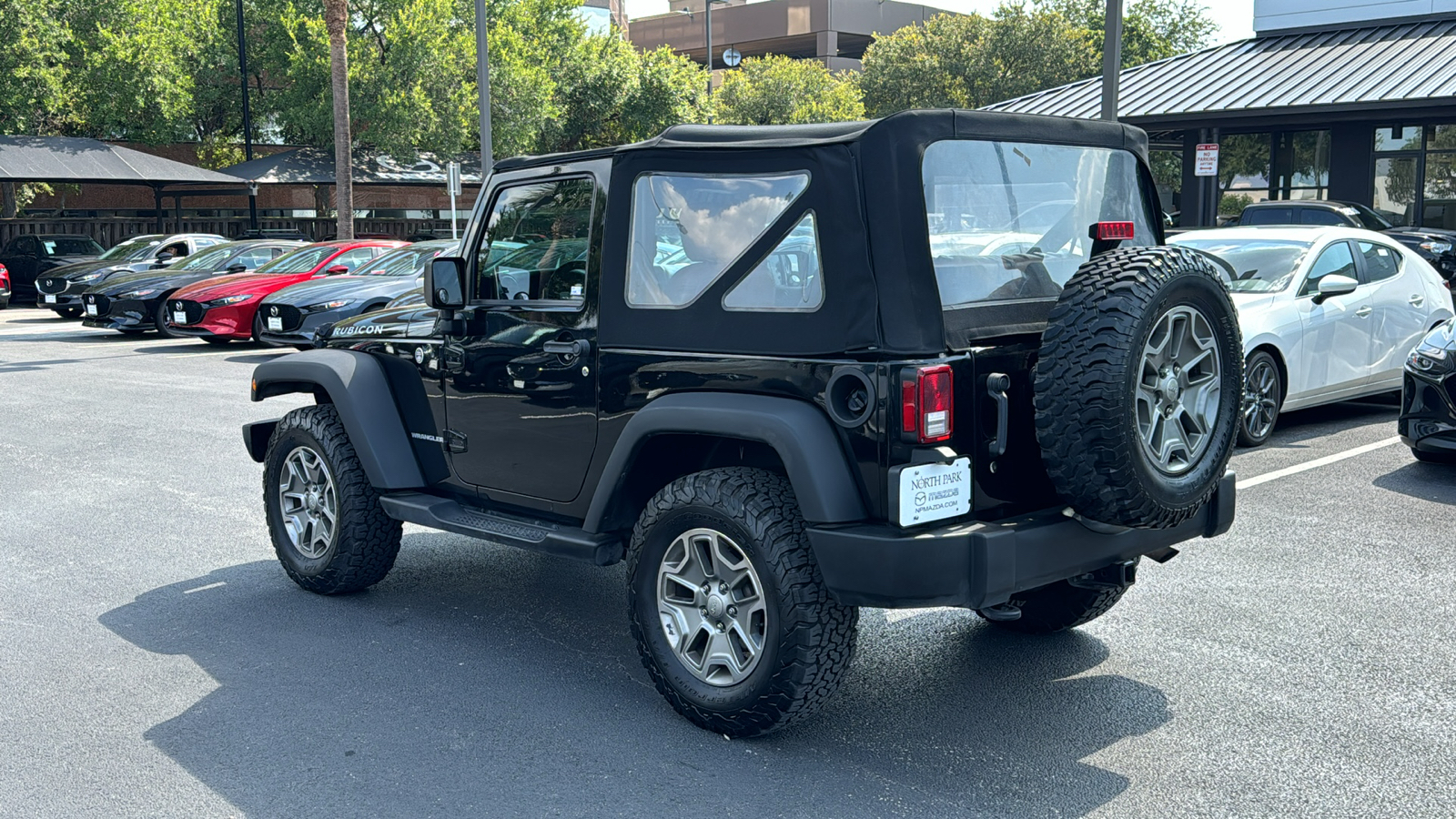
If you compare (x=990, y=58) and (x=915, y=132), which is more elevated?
(x=990, y=58)

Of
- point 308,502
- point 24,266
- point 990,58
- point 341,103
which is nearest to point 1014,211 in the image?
point 308,502

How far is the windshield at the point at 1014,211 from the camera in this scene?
4184 millimetres

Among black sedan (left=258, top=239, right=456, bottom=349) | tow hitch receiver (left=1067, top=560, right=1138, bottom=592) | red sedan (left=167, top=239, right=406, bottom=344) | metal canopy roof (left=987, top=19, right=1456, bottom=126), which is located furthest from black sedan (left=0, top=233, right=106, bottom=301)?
tow hitch receiver (left=1067, top=560, right=1138, bottom=592)

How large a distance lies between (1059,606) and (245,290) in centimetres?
1559

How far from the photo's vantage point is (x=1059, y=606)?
16.9ft

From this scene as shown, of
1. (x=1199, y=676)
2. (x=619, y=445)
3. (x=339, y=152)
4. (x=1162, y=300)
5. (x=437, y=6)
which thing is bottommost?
(x=1199, y=676)

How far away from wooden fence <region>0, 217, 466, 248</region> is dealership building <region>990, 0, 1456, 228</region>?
18.3 meters

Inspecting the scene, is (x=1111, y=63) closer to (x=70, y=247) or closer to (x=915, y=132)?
(x=915, y=132)

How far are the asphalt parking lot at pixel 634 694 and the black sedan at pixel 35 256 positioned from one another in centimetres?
2461

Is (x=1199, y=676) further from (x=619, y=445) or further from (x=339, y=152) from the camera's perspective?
(x=339, y=152)

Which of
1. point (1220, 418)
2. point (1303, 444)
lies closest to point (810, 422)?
point (1220, 418)

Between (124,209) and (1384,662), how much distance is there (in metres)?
44.3

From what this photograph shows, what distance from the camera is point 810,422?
3.97 metres

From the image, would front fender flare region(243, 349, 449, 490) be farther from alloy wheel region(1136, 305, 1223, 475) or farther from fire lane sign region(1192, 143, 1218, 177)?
fire lane sign region(1192, 143, 1218, 177)
